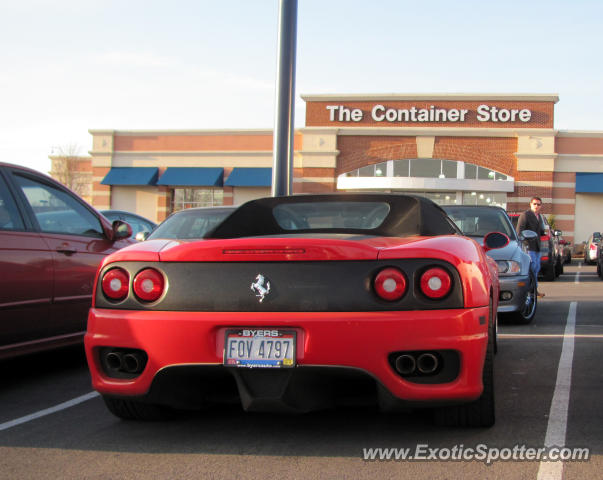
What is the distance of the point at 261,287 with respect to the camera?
3359mm

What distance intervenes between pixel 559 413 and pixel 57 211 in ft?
12.9

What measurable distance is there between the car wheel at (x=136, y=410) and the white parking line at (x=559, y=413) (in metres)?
1.99

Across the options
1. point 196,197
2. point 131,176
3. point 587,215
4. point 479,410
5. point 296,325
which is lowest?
point 479,410

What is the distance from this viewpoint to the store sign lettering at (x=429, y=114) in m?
33.6

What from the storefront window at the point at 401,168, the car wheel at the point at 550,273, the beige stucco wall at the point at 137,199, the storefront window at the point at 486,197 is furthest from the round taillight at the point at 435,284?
the beige stucco wall at the point at 137,199

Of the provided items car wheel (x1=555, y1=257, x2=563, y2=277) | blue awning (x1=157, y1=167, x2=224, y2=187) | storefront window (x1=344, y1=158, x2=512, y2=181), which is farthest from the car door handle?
blue awning (x1=157, y1=167, x2=224, y2=187)

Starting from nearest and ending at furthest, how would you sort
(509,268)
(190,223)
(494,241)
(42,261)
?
(42,261), (494,241), (190,223), (509,268)

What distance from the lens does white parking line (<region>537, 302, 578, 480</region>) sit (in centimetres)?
313

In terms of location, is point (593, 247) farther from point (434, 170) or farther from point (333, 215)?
point (333, 215)

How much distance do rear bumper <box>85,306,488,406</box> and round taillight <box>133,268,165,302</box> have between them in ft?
0.30

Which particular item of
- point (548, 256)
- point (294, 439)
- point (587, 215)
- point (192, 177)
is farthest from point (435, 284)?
point (192, 177)

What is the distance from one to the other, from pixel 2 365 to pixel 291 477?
3.95 m

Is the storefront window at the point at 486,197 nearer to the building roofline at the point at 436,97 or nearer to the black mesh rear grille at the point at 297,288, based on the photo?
the building roofline at the point at 436,97

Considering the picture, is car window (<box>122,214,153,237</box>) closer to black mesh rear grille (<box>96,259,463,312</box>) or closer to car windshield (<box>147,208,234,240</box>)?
car windshield (<box>147,208,234,240</box>)
